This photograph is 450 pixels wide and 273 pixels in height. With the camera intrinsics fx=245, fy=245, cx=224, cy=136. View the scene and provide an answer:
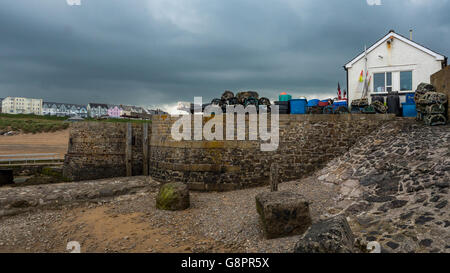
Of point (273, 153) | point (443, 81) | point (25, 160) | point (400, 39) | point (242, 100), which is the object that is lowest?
point (25, 160)

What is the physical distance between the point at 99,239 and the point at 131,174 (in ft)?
33.1

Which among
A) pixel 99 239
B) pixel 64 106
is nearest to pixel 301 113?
pixel 99 239

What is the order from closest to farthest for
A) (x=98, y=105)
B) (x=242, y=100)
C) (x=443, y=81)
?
(x=443, y=81) < (x=242, y=100) < (x=98, y=105)

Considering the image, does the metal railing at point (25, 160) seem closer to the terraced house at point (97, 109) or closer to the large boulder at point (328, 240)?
the large boulder at point (328, 240)

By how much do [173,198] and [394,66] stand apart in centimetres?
1717

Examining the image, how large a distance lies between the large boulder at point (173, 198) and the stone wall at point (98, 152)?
8150mm

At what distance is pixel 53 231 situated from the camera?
28.7ft

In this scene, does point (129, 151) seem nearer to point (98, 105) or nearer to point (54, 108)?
point (98, 105)

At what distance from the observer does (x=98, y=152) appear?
17.5m

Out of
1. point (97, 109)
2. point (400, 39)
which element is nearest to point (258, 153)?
point (400, 39)

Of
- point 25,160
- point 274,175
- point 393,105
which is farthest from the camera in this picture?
point 25,160
